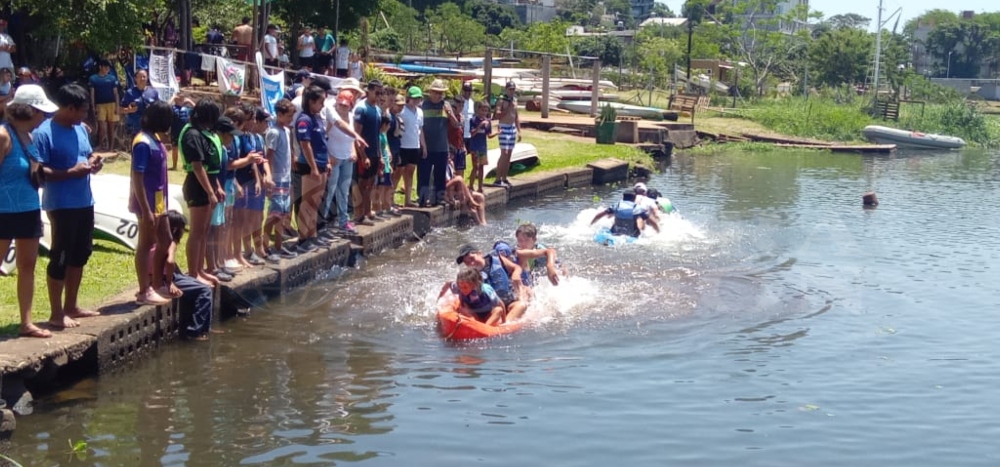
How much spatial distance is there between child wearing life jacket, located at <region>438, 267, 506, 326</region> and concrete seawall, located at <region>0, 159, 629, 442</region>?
81.3 inches

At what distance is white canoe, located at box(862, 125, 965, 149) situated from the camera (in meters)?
41.2

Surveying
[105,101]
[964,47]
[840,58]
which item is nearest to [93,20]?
[105,101]

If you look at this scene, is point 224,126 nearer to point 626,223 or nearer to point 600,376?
point 600,376

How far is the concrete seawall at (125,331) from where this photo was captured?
311 inches

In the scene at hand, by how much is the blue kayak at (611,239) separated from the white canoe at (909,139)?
92.9 ft

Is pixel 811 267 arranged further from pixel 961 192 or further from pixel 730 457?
pixel 961 192

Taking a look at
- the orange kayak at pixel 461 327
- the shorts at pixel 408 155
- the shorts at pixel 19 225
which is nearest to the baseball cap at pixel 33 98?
the shorts at pixel 19 225

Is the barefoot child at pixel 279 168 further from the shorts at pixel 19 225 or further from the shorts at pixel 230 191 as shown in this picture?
the shorts at pixel 19 225

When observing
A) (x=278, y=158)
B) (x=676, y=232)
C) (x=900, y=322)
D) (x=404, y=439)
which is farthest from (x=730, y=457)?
(x=676, y=232)

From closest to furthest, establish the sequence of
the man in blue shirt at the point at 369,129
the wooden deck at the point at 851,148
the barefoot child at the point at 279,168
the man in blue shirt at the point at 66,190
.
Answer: the man in blue shirt at the point at 66,190
the barefoot child at the point at 279,168
the man in blue shirt at the point at 369,129
the wooden deck at the point at 851,148

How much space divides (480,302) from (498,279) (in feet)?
2.06

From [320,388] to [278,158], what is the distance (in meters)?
3.52

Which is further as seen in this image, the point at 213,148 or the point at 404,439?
the point at 213,148

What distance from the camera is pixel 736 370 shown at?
993cm
